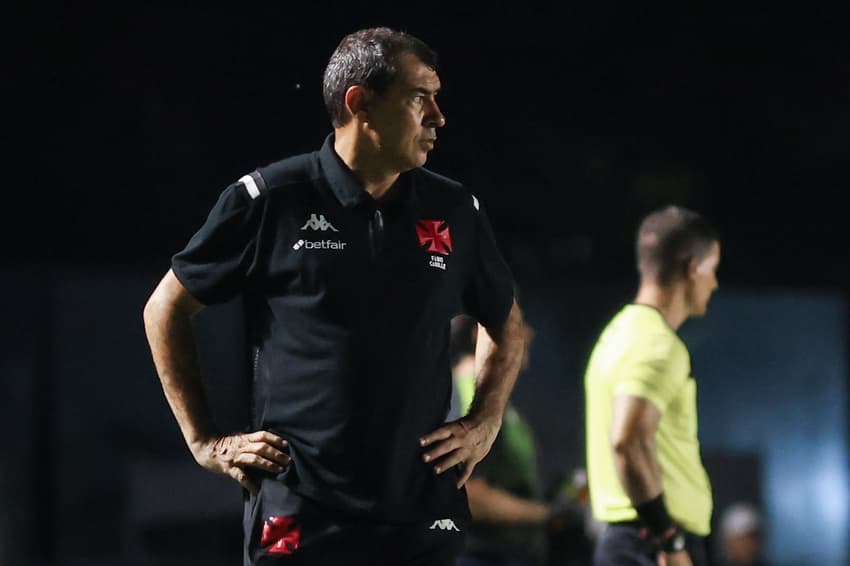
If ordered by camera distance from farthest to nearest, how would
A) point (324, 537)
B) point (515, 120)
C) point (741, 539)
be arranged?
1. point (515, 120)
2. point (741, 539)
3. point (324, 537)

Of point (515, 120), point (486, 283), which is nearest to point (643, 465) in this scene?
point (486, 283)

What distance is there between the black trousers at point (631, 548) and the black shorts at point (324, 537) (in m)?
1.24

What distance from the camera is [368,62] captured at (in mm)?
2424

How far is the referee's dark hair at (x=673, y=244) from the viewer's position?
3.70 m

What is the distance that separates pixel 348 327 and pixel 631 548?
1.48 metres

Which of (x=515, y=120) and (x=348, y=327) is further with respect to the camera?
(x=515, y=120)

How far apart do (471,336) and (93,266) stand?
10.7 ft

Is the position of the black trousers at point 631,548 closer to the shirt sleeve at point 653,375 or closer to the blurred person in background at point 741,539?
the shirt sleeve at point 653,375

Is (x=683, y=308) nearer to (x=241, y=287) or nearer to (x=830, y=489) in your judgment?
(x=241, y=287)

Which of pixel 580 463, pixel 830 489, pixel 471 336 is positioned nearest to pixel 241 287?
pixel 471 336

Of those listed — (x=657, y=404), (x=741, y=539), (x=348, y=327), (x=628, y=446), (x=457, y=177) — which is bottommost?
(x=741, y=539)

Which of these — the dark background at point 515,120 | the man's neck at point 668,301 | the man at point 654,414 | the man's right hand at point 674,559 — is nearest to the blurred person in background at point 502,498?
the man at point 654,414

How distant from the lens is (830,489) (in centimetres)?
746

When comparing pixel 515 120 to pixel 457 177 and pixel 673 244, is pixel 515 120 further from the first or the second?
pixel 673 244
